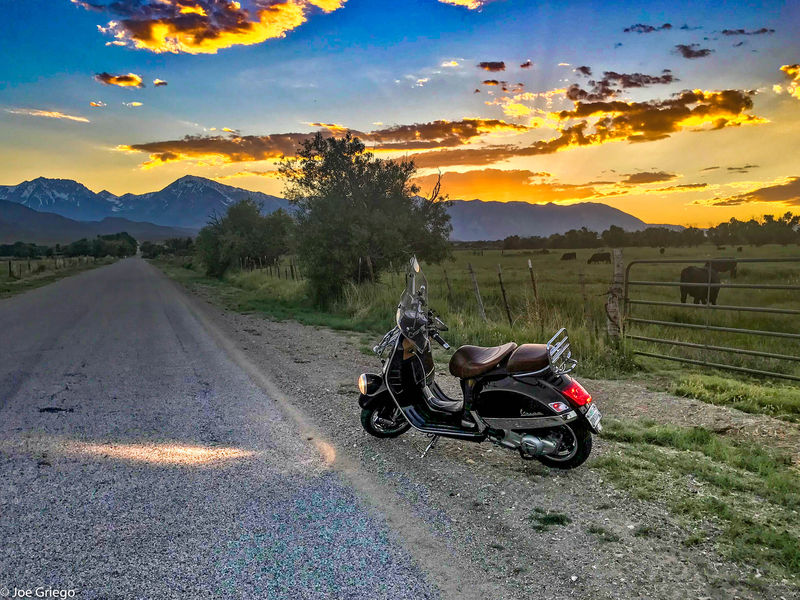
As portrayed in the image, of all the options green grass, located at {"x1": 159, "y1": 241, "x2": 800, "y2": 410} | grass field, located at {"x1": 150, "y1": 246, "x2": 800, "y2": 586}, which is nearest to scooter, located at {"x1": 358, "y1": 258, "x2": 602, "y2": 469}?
grass field, located at {"x1": 150, "y1": 246, "x2": 800, "y2": 586}

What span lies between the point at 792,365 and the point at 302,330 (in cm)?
1048

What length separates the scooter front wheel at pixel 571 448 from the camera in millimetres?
4281

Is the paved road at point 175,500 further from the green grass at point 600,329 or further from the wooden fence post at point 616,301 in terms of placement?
the wooden fence post at point 616,301

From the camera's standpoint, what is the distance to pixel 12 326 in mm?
12844

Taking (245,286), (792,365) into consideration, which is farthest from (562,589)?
(245,286)

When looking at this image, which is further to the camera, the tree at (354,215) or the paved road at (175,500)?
the tree at (354,215)

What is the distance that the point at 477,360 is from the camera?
461 centimetres

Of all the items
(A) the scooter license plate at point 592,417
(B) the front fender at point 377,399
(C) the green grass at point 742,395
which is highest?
(A) the scooter license plate at point 592,417

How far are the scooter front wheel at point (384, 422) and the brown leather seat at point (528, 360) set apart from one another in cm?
144

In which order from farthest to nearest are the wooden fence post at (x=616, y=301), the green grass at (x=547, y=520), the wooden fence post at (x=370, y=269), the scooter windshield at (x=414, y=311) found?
1. the wooden fence post at (x=370, y=269)
2. the wooden fence post at (x=616, y=301)
3. the scooter windshield at (x=414, y=311)
4. the green grass at (x=547, y=520)

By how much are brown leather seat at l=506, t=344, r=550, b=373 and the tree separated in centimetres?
1285

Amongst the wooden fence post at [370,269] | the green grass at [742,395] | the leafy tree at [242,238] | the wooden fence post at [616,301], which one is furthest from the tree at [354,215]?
the leafy tree at [242,238]

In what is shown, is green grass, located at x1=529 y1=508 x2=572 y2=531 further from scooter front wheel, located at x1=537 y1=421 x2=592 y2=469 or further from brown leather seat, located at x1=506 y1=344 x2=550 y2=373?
brown leather seat, located at x1=506 y1=344 x2=550 y2=373

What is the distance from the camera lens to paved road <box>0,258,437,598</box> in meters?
2.96
